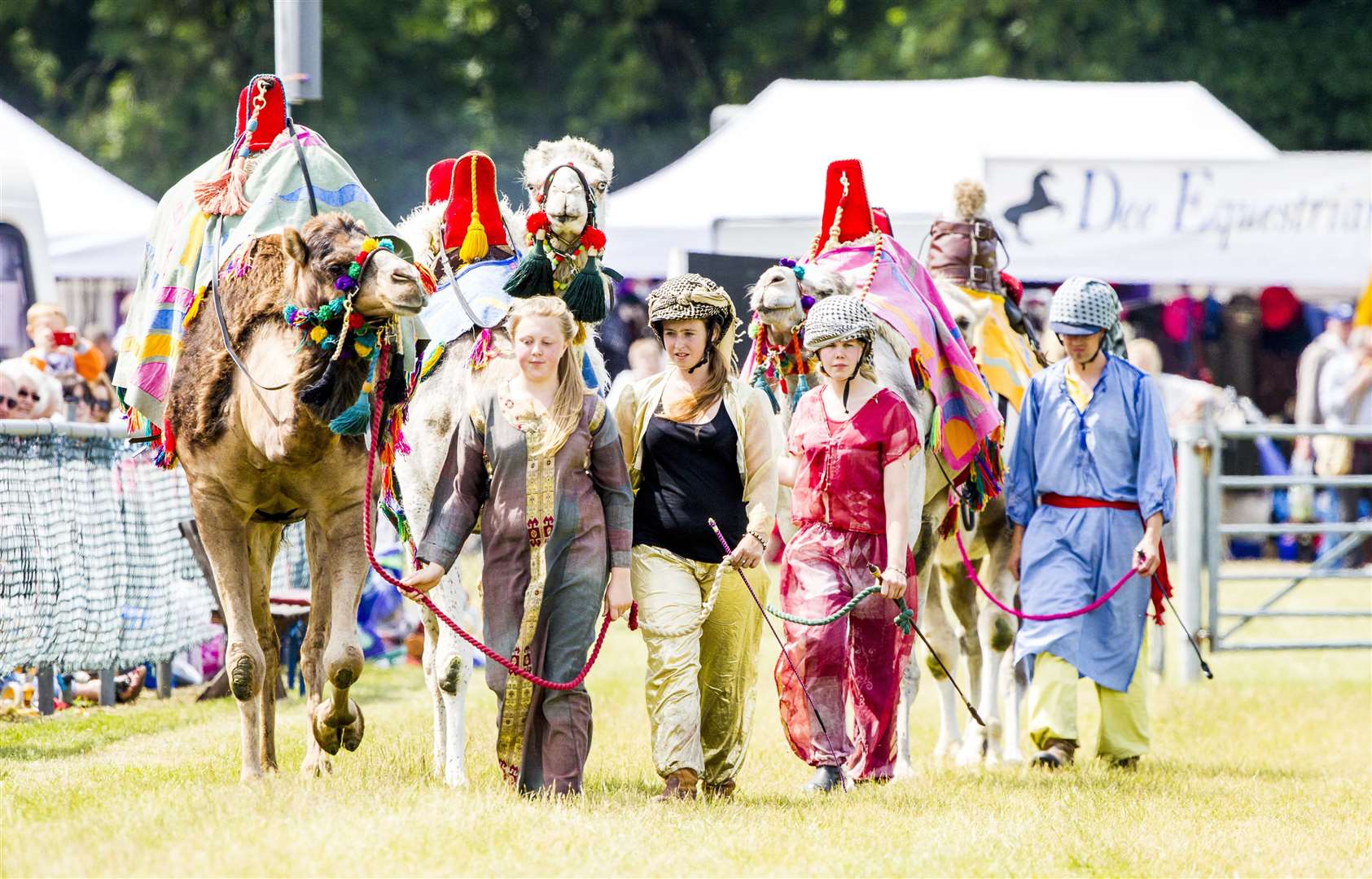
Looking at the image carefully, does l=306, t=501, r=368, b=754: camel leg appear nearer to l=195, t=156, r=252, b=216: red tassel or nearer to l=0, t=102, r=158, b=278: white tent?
l=195, t=156, r=252, b=216: red tassel

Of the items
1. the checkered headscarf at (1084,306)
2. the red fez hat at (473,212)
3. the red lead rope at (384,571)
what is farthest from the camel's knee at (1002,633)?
the red fez hat at (473,212)

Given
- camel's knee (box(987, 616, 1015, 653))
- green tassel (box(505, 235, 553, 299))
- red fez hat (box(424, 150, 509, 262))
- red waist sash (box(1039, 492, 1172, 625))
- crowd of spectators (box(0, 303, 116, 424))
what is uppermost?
red fez hat (box(424, 150, 509, 262))

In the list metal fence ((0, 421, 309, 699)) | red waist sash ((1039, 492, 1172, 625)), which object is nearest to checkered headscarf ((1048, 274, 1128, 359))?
red waist sash ((1039, 492, 1172, 625))

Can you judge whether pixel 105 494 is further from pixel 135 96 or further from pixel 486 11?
pixel 486 11

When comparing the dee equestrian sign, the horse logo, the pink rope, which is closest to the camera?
the pink rope

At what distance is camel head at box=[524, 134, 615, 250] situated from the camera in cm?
723

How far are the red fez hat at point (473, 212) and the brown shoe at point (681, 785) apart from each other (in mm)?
2373

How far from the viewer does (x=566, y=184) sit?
286 inches

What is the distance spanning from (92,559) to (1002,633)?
4.55m

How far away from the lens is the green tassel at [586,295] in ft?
23.4

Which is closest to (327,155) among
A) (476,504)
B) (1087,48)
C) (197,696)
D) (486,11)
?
(476,504)

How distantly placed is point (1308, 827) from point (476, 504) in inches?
128

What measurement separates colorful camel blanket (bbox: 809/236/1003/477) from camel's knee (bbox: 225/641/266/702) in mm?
2837

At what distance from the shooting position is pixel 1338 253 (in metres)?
16.1
